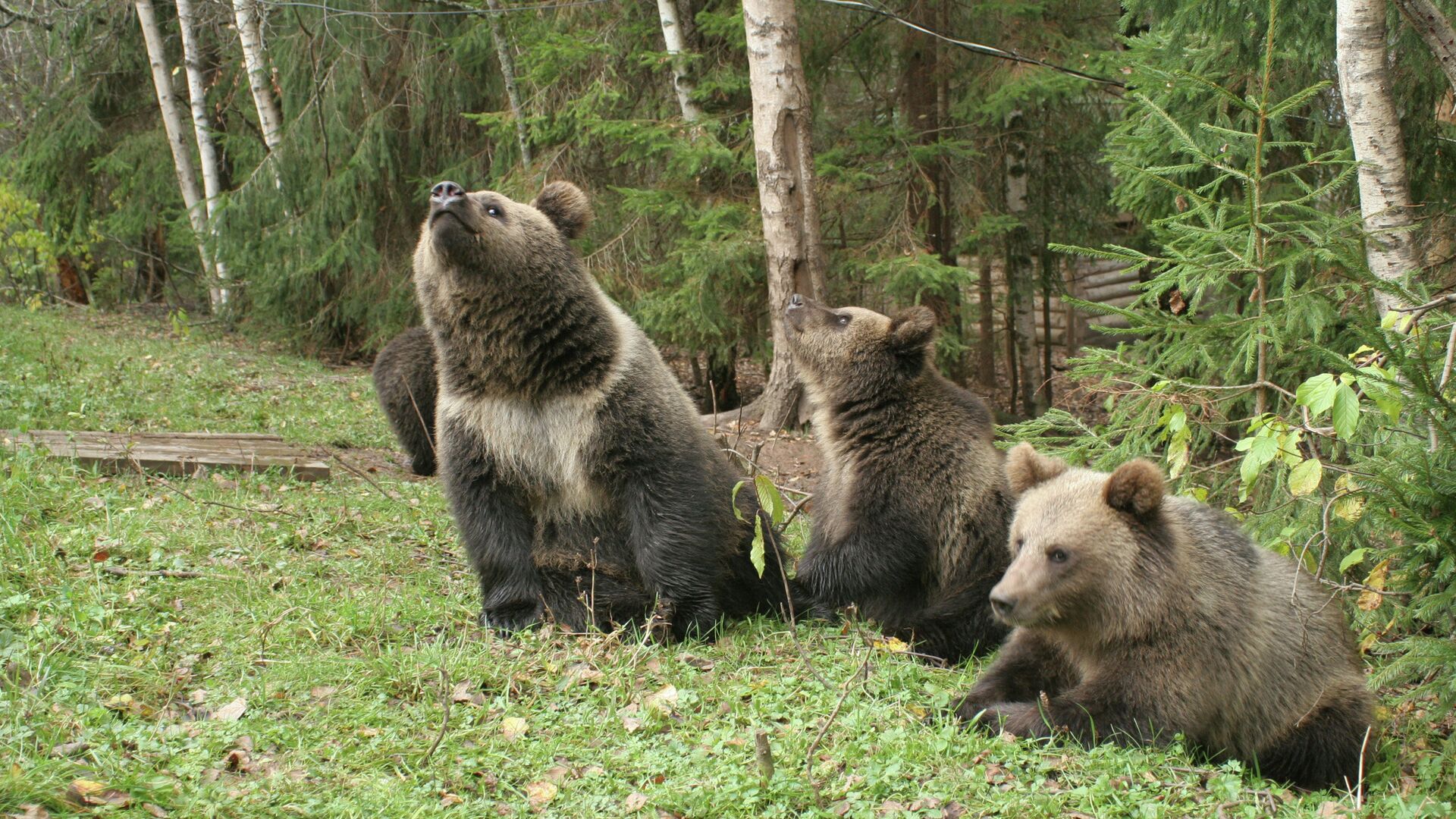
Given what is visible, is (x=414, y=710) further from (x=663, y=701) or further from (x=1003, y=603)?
(x=1003, y=603)

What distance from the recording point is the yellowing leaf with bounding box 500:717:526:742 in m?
4.13

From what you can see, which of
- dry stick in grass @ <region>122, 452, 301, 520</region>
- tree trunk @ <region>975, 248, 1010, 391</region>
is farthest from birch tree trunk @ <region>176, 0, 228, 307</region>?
tree trunk @ <region>975, 248, 1010, 391</region>

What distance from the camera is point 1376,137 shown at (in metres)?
5.33

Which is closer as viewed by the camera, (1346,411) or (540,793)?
(1346,411)

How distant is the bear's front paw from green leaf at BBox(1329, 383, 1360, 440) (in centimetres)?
356

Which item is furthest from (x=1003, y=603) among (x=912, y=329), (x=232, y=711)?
(x=232, y=711)

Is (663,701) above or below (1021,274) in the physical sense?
below

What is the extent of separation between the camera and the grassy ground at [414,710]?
3.63 metres

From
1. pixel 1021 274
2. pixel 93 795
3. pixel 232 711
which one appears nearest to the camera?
pixel 93 795

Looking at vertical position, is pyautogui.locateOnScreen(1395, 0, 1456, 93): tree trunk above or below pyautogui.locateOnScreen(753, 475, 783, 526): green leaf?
above

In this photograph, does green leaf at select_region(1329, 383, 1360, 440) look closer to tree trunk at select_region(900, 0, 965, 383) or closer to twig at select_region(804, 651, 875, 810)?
twig at select_region(804, 651, 875, 810)

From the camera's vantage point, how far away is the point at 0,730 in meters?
3.52

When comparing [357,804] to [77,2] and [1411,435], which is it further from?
[77,2]

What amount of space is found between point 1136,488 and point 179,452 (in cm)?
655
